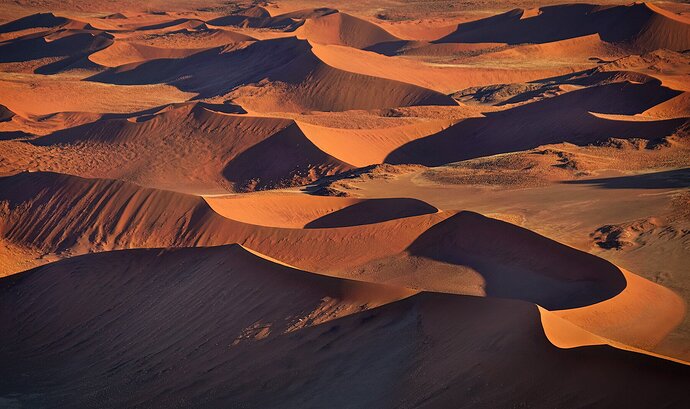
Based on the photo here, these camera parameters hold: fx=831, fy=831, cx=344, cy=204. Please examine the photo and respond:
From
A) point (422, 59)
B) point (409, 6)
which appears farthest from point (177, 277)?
point (409, 6)

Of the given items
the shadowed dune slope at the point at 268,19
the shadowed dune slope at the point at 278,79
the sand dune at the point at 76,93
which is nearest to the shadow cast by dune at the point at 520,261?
the shadowed dune slope at the point at 278,79

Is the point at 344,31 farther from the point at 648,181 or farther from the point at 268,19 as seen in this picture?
the point at 648,181

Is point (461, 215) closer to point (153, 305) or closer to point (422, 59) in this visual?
point (153, 305)

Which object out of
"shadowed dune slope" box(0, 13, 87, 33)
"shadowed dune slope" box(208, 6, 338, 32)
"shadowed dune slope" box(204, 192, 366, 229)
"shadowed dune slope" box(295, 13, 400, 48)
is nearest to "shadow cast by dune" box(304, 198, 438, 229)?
"shadowed dune slope" box(204, 192, 366, 229)

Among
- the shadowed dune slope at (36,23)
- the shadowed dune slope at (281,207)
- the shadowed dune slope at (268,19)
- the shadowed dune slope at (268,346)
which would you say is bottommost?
the shadowed dune slope at (36,23)

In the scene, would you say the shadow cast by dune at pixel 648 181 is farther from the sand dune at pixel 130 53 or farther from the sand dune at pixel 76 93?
the sand dune at pixel 130 53

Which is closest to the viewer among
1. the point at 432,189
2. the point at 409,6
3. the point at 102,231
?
the point at 102,231
